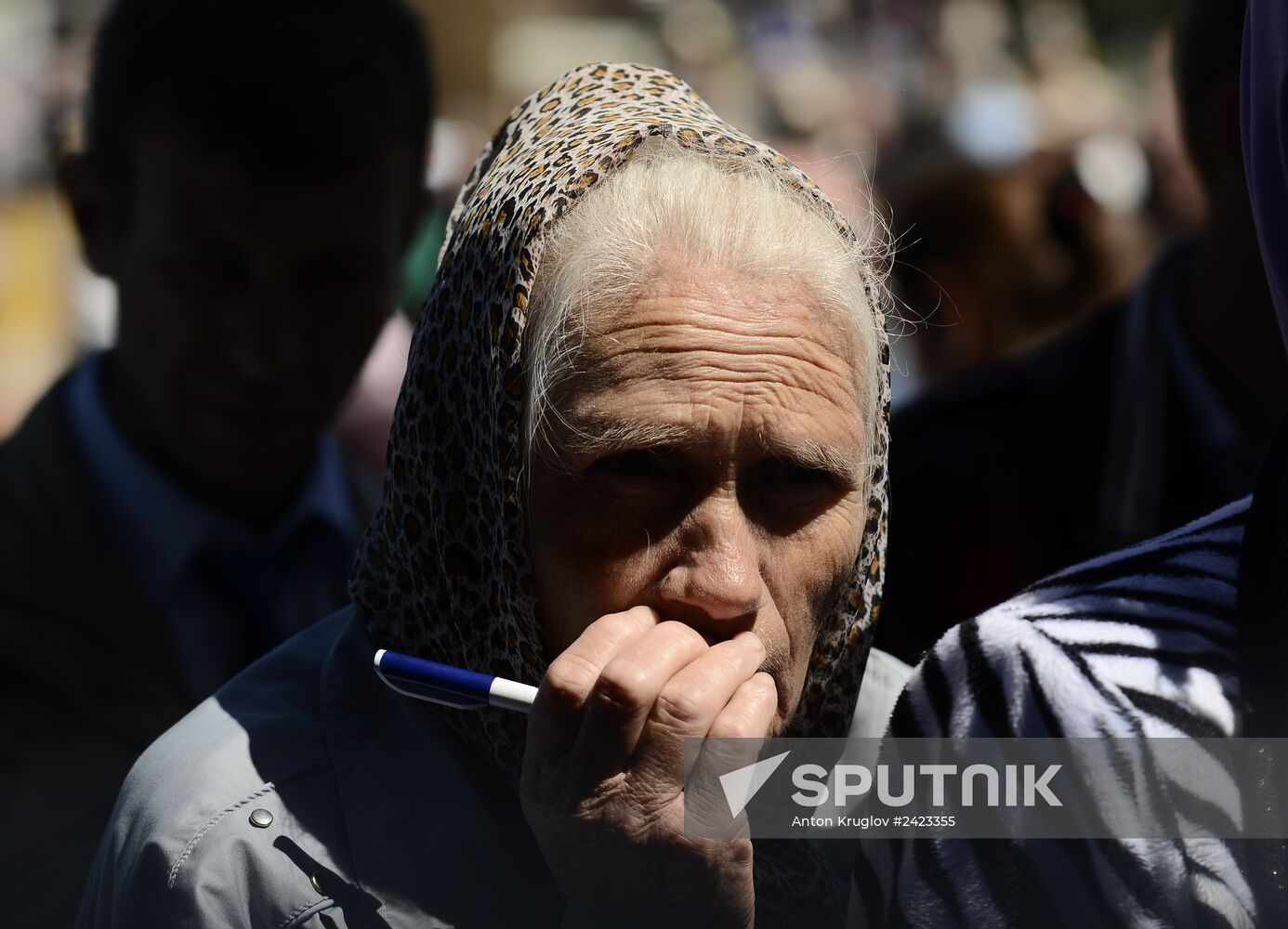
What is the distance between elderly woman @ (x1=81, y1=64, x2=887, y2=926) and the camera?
6.31ft

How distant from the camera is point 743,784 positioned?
1726mm

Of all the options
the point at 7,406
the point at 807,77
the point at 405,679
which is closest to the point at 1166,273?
the point at 405,679

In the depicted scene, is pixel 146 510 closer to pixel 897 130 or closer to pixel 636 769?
pixel 636 769

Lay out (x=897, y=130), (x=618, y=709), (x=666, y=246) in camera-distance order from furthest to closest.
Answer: (x=897, y=130) → (x=666, y=246) → (x=618, y=709)

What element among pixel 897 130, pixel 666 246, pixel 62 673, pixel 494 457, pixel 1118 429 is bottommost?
pixel 897 130

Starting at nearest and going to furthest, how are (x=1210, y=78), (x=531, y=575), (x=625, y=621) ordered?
(x=625, y=621) → (x=531, y=575) → (x=1210, y=78)

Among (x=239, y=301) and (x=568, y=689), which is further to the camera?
(x=239, y=301)

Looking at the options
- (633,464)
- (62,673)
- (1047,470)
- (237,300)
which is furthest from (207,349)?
(1047,470)

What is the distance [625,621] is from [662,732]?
0.18 metres

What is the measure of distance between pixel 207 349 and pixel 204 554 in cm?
46

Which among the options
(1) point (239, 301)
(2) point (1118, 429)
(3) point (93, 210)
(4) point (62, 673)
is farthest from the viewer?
(2) point (1118, 429)

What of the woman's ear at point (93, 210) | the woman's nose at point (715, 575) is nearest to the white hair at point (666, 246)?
the woman's nose at point (715, 575)

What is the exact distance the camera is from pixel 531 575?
1.97 metres

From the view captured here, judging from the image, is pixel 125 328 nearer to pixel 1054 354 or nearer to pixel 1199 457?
pixel 1054 354
